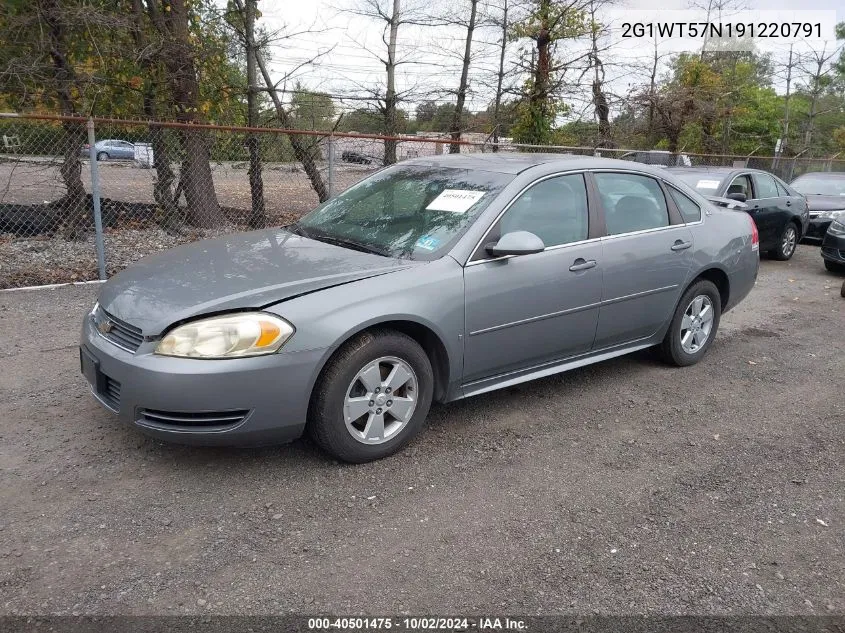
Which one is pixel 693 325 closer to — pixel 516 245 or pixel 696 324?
A: pixel 696 324

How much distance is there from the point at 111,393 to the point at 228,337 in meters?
0.72

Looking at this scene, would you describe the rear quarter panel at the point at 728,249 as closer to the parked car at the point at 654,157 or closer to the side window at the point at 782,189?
the side window at the point at 782,189

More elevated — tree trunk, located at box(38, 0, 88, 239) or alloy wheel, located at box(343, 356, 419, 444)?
tree trunk, located at box(38, 0, 88, 239)

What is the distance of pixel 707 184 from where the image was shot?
9617mm

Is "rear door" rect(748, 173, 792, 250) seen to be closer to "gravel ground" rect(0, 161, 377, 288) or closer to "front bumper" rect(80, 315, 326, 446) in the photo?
"gravel ground" rect(0, 161, 377, 288)

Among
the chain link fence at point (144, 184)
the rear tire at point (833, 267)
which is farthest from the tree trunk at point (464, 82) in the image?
the rear tire at point (833, 267)

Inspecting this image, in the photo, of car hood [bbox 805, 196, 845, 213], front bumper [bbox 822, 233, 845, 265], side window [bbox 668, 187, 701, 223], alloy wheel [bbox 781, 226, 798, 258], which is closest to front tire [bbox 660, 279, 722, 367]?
side window [bbox 668, 187, 701, 223]

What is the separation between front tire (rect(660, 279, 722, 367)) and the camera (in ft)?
16.7

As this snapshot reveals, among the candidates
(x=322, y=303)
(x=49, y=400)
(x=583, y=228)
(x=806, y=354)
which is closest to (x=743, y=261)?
(x=806, y=354)

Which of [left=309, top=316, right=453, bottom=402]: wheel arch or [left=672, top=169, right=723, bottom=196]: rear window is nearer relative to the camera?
[left=309, top=316, right=453, bottom=402]: wheel arch

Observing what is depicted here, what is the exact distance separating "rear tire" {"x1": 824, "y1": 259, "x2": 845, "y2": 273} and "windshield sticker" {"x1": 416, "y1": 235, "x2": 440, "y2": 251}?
8474 millimetres

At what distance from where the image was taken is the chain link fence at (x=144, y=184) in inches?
304

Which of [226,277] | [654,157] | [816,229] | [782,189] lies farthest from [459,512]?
[654,157]

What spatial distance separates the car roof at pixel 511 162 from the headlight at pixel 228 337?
192 centimetres
